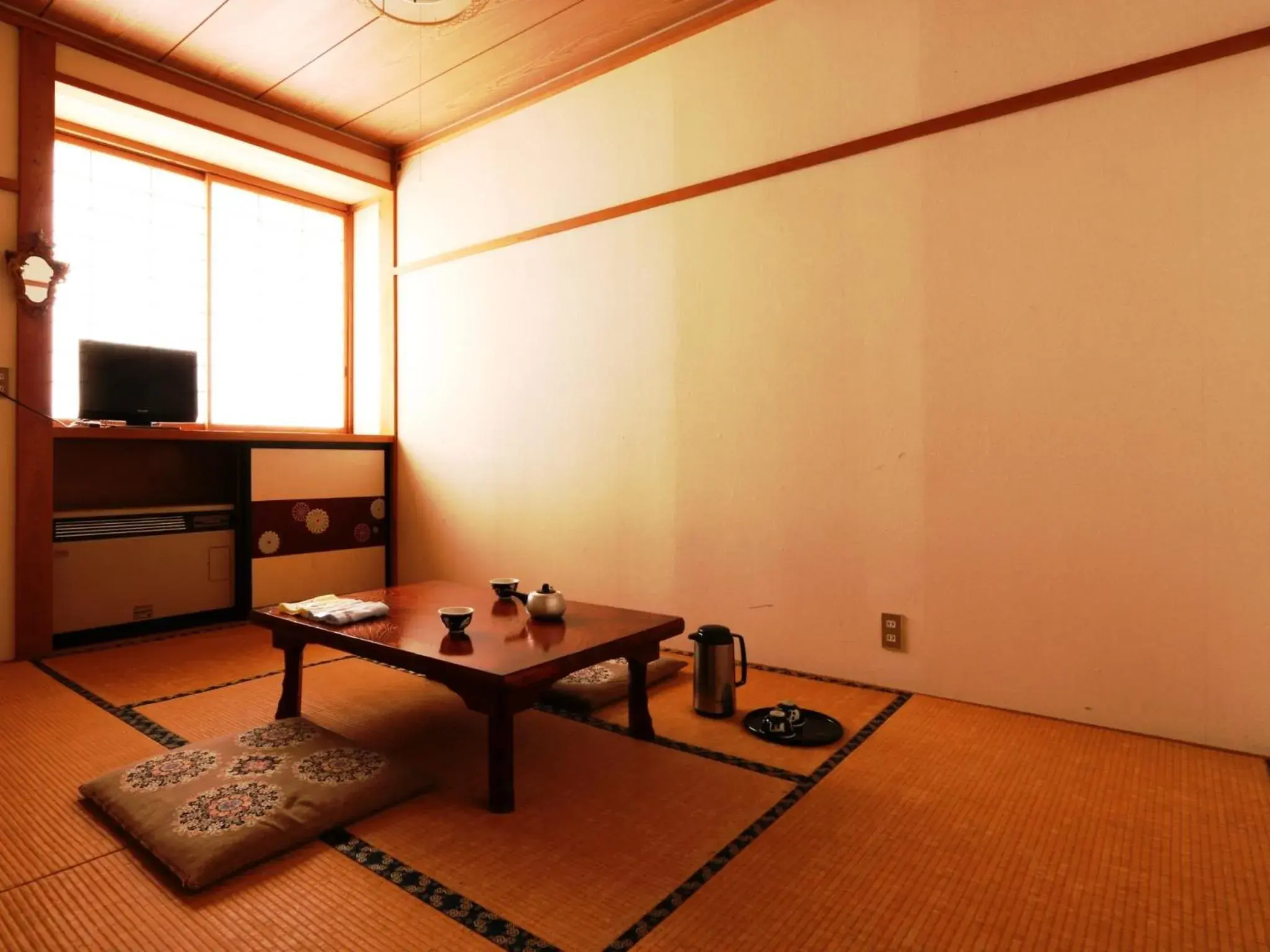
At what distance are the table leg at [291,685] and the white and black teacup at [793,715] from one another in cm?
161

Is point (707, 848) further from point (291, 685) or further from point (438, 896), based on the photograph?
point (291, 685)

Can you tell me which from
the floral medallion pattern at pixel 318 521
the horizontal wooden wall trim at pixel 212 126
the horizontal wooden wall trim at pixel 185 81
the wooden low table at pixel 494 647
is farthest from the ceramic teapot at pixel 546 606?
the horizontal wooden wall trim at pixel 185 81

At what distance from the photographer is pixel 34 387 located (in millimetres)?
3283

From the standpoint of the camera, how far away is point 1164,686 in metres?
2.30

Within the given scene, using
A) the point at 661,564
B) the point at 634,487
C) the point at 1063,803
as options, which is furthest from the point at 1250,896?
the point at 634,487

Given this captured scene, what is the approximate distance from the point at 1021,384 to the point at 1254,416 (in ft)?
2.08

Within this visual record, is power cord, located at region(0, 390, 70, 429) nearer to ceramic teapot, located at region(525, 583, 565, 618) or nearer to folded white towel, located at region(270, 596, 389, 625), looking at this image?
folded white towel, located at region(270, 596, 389, 625)

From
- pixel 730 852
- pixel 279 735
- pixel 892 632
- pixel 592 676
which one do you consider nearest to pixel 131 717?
pixel 279 735

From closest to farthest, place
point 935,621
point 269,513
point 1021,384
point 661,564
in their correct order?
point 1021,384 → point 935,621 → point 661,564 → point 269,513

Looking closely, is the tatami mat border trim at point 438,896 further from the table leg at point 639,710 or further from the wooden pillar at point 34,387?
the wooden pillar at point 34,387

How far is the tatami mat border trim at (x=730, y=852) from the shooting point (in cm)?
138

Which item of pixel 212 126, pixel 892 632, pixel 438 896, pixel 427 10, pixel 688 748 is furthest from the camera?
pixel 212 126

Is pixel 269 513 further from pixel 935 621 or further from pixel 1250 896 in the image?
pixel 1250 896

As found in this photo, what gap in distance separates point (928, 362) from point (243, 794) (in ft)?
8.44
